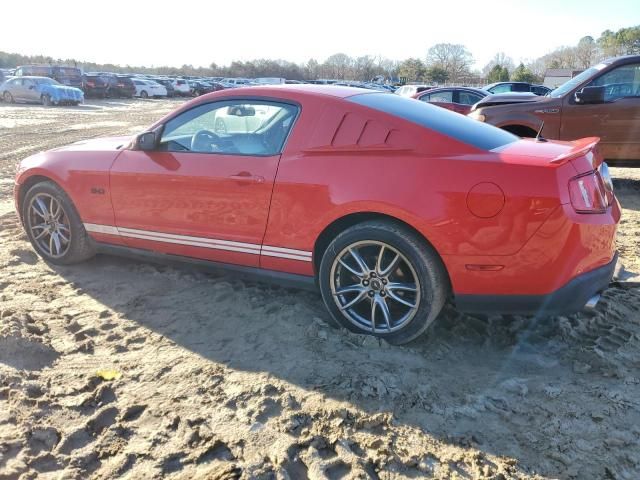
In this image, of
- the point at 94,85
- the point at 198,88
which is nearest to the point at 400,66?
the point at 198,88

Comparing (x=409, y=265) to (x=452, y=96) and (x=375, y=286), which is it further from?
(x=452, y=96)

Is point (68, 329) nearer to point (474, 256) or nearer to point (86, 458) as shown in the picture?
point (86, 458)

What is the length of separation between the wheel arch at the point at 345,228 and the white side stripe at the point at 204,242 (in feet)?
0.24

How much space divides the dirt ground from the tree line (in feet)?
190

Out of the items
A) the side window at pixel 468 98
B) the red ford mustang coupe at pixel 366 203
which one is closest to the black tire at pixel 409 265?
the red ford mustang coupe at pixel 366 203

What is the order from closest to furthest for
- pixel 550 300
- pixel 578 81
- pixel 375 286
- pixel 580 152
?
pixel 550 300 < pixel 580 152 < pixel 375 286 < pixel 578 81

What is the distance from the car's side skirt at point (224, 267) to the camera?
12.0 ft

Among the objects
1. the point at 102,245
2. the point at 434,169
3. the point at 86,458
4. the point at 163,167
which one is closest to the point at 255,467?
the point at 86,458

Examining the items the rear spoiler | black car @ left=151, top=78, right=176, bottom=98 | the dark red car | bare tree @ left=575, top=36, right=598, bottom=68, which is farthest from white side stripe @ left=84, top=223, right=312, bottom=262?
bare tree @ left=575, top=36, right=598, bottom=68

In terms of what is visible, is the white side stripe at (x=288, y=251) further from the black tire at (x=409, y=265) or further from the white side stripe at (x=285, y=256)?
the black tire at (x=409, y=265)

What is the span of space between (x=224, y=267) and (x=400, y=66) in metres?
76.6

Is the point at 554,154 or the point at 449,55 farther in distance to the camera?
the point at 449,55

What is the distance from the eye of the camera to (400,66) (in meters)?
75.6

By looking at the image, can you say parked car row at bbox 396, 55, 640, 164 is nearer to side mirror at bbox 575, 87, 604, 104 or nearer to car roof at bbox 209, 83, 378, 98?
side mirror at bbox 575, 87, 604, 104
